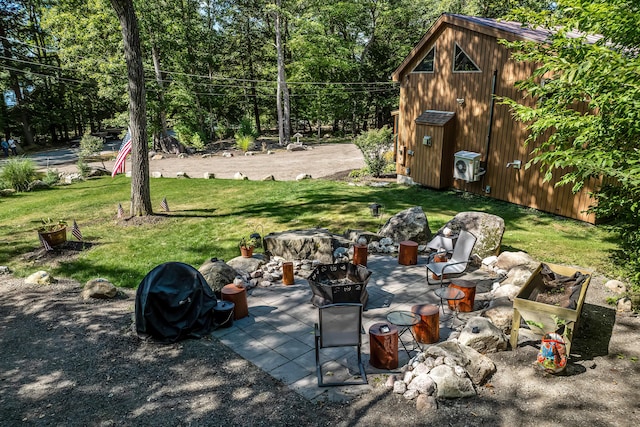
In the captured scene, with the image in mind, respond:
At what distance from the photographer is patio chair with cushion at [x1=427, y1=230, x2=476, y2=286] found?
7387 mm

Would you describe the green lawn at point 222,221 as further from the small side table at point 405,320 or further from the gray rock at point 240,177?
the small side table at point 405,320

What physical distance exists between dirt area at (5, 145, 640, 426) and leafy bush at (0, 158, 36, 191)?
14.3 m

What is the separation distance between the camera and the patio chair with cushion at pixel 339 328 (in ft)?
16.2

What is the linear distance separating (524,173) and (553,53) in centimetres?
507

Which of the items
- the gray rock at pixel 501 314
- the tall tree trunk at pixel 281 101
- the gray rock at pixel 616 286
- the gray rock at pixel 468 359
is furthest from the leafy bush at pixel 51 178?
the gray rock at pixel 616 286

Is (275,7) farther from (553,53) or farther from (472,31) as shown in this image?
(553,53)

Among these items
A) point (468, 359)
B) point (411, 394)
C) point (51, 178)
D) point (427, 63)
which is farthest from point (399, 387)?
point (51, 178)

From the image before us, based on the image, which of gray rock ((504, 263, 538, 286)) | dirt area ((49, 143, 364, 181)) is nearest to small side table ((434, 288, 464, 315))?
gray rock ((504, 263, 538, 286))

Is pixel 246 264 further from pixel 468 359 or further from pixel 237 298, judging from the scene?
pixel 468 359

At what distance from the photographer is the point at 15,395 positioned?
4918 millimetres

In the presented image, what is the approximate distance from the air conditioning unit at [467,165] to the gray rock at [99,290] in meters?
11.1

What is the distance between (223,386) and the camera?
5.03 m

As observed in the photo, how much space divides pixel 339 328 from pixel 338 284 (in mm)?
1958

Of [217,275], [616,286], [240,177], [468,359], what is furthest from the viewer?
[240,177]
